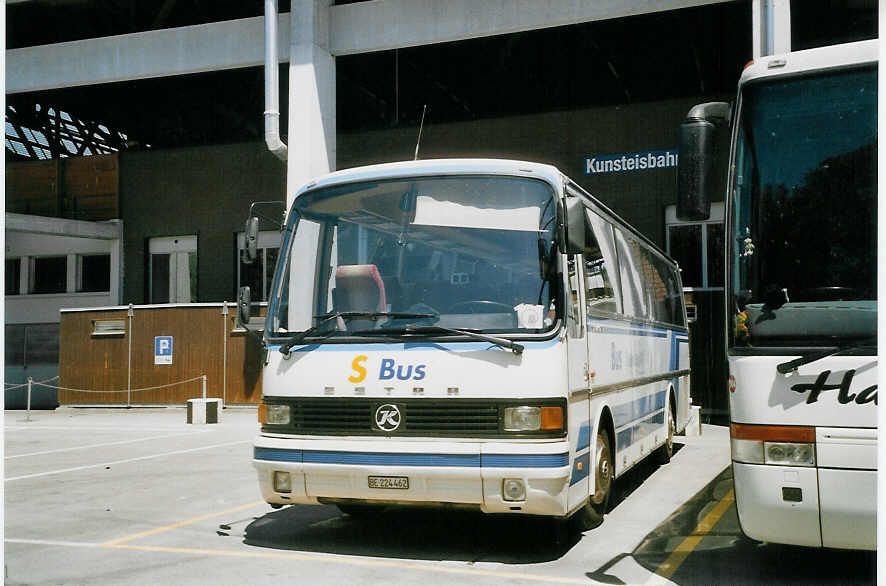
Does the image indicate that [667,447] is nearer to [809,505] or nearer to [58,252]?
[809,505]

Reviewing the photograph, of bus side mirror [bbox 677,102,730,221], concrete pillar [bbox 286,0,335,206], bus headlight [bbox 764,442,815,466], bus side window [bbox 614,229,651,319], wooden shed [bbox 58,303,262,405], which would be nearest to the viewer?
bus headlight [bbox 764,442,815,466]

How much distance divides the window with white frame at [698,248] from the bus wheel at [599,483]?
15.3 m

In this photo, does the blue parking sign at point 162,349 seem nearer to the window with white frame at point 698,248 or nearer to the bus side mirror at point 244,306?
the window with white frame at point 698,248

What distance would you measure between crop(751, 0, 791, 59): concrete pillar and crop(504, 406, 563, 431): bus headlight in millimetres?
9563

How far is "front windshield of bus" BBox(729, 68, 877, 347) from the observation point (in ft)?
17.6

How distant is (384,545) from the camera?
24.6 feet

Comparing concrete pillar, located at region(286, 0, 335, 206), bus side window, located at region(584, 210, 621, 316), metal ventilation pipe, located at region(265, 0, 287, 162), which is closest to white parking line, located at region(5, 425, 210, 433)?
concrete pillar, located at region(286, 0, 335, 206)

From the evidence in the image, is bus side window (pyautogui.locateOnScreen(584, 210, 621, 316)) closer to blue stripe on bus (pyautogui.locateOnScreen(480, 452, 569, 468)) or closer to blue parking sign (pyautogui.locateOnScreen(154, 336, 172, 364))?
blue stripe on bus (pyautogui.locateOnScreen(480, 452, 569, 468))

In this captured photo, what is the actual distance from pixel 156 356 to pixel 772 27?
59.8 feet

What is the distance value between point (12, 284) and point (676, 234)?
2259cm

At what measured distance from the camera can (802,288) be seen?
5.49 metres

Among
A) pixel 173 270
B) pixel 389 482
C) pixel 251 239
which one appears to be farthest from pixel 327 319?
pixel 173 270

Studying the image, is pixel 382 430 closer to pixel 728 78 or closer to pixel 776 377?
pixel 776 377

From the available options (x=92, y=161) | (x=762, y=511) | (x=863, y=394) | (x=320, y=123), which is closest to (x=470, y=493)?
(x=762, y=511)
